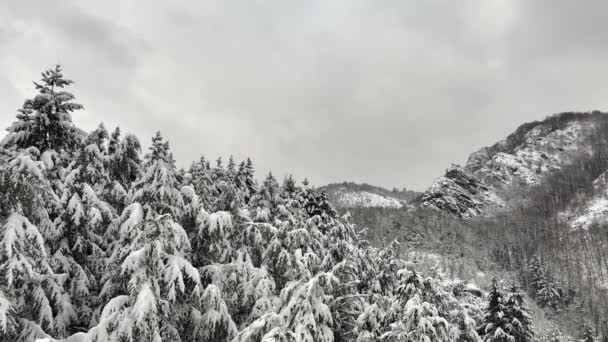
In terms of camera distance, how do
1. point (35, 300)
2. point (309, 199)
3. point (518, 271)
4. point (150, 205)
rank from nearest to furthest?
point (35, 300) → point (150, 205) → point (309, 199) → point (518, 271)

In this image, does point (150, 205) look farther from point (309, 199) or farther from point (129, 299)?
point (309, 199)

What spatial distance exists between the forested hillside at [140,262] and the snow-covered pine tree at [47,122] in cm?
3

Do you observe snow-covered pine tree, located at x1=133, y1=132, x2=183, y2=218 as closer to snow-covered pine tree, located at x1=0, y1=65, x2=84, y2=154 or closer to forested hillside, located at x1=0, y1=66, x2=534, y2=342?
forested hillside, located at x1=0, y1=66, x2=534, y2=342

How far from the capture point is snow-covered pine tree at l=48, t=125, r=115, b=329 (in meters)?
10.5

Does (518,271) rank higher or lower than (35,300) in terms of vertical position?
higher

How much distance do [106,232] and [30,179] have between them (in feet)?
11.7

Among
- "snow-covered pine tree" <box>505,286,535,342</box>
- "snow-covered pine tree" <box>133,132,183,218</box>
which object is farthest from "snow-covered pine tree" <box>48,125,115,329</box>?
"snow-covered pine tree" <box>505,286,535,342</box>

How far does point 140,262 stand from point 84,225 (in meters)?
3.31

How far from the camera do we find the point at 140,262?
851cm

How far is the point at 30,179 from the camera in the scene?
316 inches

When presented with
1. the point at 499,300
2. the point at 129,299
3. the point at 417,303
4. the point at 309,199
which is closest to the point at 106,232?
the point at 129,299

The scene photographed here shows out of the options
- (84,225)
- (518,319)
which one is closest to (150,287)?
(84,225)

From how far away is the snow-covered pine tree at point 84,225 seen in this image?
10492 millimetres

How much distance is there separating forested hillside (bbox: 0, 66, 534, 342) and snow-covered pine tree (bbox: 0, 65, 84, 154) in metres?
0.03
